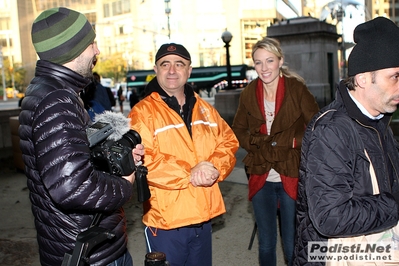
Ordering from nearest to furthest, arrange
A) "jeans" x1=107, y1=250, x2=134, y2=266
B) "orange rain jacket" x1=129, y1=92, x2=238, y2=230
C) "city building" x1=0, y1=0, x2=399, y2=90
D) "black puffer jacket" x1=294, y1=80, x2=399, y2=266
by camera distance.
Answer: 1. "black puffer jacket" x1=294, y1=80, x2=399, y2=266
2. "jeans" x1=107, y1=250, x2=134, y2=266
3. "orange rain jacket" x1=129, y1=92, x2=238, y2=230
4. "city building" x1=0, y1=0, x2=399, y2=90

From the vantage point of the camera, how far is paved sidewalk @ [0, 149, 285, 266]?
498 centimetres

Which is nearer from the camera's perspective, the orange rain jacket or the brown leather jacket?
the orange rain jacket

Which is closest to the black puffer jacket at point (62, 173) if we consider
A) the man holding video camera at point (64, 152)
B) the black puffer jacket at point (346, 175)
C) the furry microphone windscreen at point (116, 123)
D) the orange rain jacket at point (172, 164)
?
the man holding video camera at point (64, 152)

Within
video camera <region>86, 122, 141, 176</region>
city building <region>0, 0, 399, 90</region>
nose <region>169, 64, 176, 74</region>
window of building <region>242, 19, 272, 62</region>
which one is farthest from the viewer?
window of building <region>242, 19, 272, 62</region>

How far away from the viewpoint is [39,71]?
7.49 feet

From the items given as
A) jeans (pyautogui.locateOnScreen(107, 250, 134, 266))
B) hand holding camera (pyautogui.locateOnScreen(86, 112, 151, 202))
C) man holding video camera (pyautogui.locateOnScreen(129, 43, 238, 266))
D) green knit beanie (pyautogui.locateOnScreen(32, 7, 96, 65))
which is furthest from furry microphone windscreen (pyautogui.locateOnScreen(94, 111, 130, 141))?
man holding video camera (pyautogui.locateOnScreen(129, 43, 238, 266))

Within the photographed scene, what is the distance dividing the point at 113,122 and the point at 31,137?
41 centimetres

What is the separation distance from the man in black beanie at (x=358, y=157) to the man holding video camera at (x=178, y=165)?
1161 millimetres

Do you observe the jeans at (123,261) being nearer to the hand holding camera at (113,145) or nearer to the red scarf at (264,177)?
the hand holding camera at (113,145)

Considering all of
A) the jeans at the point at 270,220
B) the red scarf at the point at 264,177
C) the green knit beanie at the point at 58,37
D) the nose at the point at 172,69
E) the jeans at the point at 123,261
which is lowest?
the jeans at the point at 270,220

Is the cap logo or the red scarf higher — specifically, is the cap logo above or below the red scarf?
above

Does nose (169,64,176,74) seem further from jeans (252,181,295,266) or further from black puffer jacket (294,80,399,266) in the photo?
black puffer jacket (294,80,399,266)

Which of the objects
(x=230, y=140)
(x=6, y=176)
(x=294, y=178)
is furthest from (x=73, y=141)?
(x=6, y=176)

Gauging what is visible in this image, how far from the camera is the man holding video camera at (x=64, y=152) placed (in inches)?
78.3
